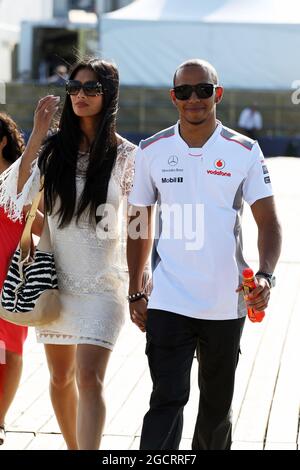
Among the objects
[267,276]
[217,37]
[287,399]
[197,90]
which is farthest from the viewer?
[217,37]

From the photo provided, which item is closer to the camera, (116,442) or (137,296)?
(137,296)

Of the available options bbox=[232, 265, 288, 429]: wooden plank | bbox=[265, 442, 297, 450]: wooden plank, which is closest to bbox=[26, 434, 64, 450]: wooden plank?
bbox=[232, 265, 288, 429]: wooden plank

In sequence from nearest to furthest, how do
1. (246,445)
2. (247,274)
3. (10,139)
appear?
(247,274), (246,445), (10,139)

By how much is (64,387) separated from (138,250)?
0.84 m

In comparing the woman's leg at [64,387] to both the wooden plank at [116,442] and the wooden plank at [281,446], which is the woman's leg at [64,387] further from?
the wooden plank at [281,446]

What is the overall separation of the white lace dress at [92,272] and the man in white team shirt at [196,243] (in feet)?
0.98

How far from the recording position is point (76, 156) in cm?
491

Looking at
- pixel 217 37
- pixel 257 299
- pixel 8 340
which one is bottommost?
pixel 8 340

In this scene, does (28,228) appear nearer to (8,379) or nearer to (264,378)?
(8,379)

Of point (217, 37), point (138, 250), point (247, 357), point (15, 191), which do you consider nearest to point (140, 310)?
point (138, 250)

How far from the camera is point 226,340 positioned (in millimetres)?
4492

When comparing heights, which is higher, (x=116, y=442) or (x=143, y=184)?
(x=143, y=184)

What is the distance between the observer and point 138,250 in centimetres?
466
